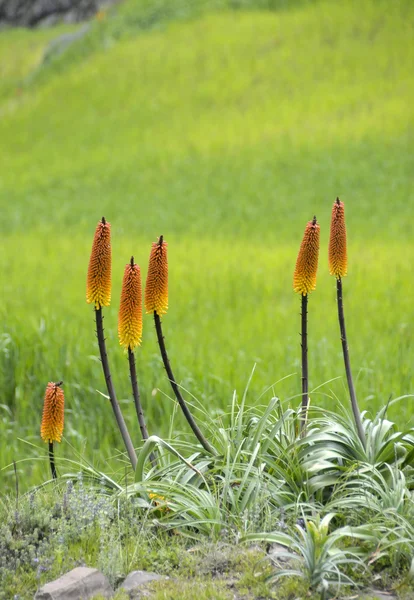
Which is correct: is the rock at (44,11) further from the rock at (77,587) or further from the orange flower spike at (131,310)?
the rock at (77,587)

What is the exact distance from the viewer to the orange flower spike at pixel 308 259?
11.7ft

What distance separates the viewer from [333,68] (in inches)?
990

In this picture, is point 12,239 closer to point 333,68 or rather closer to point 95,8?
point 333,68

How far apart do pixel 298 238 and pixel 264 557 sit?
11.1 m

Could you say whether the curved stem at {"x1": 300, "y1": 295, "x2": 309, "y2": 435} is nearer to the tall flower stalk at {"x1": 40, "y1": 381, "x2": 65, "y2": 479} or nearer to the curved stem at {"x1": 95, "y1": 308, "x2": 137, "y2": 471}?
the curved stem at {"x1": 95, "y1": 308, "x2": 137, "y2": 471}

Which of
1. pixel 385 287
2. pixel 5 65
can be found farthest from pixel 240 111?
pixel 5 65

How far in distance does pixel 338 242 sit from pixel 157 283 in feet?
2.71

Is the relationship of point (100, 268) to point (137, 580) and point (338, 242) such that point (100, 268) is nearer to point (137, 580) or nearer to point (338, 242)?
point (338, 242)

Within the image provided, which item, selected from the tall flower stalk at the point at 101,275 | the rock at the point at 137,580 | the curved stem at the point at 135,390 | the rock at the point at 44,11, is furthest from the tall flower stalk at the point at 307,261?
the rock at the point at 44,11

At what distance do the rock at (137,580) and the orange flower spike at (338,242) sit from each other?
1.50 meters

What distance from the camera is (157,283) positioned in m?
3.50

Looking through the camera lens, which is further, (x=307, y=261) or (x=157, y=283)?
(x=307, y=261)

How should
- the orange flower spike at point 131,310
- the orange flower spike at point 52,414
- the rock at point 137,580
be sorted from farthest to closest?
the orange flower spike at point 52,414
the orange flower spike at point 131,310
the rock at point 137,580

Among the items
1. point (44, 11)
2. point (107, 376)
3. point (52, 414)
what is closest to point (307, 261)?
point (107, 376)
